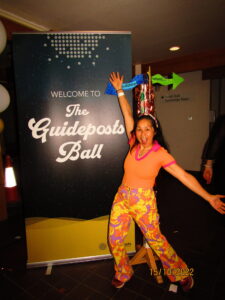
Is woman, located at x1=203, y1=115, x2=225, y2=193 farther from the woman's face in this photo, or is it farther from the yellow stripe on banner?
the yellow stripe on banner

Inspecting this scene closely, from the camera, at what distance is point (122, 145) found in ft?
6.94

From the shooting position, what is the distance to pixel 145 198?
5.59ft

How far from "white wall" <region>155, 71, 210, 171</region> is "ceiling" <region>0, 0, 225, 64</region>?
1429 mm

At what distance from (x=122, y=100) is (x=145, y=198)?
0.91 meters

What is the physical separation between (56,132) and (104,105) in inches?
20.5

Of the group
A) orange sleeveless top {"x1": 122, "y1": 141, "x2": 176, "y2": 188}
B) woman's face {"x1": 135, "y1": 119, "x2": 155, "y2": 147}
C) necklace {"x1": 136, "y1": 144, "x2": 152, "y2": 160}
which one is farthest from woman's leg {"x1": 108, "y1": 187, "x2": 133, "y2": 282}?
woman's face {"x1": 135, "y1": 119, "x2": 155, "y2": 147}

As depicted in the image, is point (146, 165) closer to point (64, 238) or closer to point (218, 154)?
point (218, 154)

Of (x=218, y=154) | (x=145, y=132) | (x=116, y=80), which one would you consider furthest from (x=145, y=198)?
(x=116, y=80)

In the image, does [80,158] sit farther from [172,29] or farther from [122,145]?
[172,29]

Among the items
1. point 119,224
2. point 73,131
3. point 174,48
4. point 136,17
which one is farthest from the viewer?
point 174,48

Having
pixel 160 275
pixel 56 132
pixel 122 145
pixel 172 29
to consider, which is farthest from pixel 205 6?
pixel 160 275

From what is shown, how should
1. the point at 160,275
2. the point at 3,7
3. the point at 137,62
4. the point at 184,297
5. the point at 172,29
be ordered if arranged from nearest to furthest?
the point at 184,297 < the point at 160,275 < the point at 3,7 < the point at 172,29 < the point at 137,62

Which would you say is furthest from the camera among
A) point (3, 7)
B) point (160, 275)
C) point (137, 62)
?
point (137, 62)

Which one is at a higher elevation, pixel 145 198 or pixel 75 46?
pixel 75 46
